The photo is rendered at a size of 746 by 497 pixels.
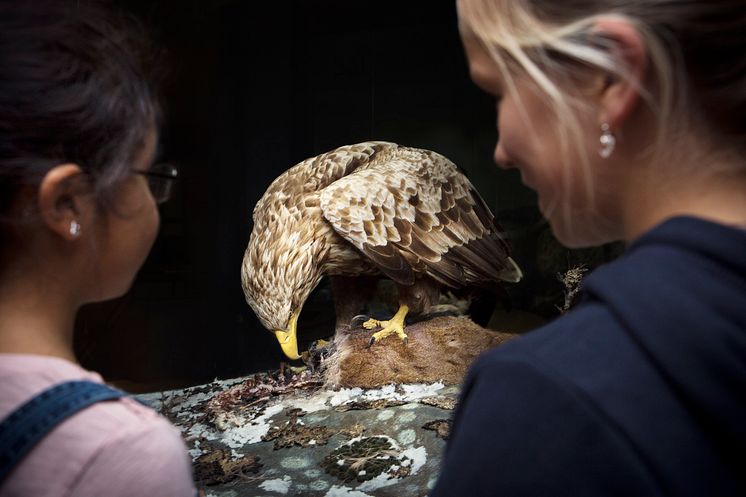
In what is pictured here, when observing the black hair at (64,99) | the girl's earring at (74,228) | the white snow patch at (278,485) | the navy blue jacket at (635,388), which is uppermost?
the black hair at (64,99)

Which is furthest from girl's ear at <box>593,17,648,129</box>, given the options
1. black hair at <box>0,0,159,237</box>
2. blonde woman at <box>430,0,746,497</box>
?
black hair at <box>0,0,159,237</box>

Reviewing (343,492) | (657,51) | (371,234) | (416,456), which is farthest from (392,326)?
(657,51)

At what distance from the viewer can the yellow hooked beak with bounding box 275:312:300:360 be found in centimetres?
186

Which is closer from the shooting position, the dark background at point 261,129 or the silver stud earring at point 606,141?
the silver stud earring at point 606,141

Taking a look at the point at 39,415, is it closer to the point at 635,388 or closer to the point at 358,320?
the point at 635,388

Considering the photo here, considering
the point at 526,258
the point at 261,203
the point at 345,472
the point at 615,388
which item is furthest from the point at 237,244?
the point at 615,388

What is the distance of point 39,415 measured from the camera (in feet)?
1.74

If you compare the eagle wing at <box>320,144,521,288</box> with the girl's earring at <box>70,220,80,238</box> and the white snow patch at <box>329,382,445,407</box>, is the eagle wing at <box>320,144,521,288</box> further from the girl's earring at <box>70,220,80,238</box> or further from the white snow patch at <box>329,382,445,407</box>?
the girl's earring at <box>70,220,80,238</box>

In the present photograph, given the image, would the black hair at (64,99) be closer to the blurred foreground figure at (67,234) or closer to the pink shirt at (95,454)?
the blurred foreground figure at (67,234)

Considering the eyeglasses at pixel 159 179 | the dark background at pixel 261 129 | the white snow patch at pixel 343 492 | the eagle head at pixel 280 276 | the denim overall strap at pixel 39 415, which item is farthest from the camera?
the eagle head at pixel 280 276

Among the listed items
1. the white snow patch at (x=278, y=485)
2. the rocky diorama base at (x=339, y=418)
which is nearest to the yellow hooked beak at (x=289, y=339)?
the rocky diorama base at (x=339, y=418)

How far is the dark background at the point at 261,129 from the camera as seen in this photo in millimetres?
1591

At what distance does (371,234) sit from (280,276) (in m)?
0.31

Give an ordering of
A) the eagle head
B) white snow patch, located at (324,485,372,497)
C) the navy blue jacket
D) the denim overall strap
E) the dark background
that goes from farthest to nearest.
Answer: the eagle head, the dark background, white snow patch, located at (324,485,372,497), the denim overall strap, the navy blue jacket
